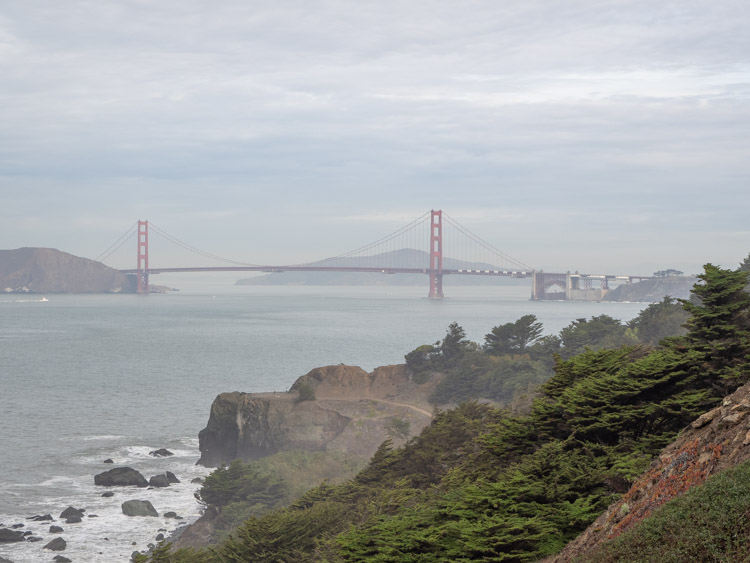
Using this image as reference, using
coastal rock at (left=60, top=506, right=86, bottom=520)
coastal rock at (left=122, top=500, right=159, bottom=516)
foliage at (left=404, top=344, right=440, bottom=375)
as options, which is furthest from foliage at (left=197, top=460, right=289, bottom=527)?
foliage at (left=404, top=344, right=440, bottom=375)

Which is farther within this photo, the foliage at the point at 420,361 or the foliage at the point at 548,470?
the foliage at the point at 420,361

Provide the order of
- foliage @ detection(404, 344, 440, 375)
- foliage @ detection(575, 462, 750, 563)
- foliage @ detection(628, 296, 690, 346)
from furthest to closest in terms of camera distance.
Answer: foliage @ detection(404, 344, 440, 375)
foliage @ detection(628, 296, 690, 346)
foliage @ detection(575, 462, 750, 563)

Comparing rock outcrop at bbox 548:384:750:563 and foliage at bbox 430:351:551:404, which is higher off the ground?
rock outcrop at bbox 548:384:750:563

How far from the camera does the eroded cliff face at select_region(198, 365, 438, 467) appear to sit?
143 feet

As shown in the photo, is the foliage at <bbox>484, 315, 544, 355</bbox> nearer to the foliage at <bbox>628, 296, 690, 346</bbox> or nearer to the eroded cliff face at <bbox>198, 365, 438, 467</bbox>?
the foliage at <bbox>628, 296, 690, 346</bbox>

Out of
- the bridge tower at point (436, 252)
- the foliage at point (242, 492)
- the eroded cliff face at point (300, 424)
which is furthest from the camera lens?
the bridge tower at point (436, 252)

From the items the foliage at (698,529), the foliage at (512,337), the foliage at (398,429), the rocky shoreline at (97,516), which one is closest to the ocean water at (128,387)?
the rocky shoreline at (97,516)

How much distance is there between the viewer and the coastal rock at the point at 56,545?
30.6 meters

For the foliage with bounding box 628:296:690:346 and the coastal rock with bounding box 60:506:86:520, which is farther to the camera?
the foliage with bounding box 628:296:690:346

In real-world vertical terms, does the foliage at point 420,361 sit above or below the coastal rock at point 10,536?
above

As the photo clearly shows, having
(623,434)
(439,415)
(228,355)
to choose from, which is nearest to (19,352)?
(228,355)

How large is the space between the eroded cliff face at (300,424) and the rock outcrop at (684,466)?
30843 mm

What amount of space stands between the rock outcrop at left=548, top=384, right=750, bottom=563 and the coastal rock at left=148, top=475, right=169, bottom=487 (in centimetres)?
3285

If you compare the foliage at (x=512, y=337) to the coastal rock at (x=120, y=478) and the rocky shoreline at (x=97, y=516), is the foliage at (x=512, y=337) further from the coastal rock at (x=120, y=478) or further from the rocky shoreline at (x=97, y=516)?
the coastal rock at (x=120, y=478)
